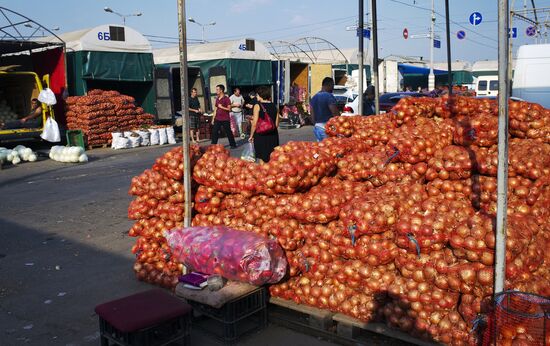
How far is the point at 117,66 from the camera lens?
19.7 meters

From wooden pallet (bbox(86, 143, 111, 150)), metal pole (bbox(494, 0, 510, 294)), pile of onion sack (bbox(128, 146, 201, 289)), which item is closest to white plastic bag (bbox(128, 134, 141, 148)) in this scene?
wooden pallet (bbox(86, 143, 111, 150))

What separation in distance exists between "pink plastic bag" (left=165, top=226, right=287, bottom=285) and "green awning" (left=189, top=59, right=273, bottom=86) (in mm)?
19613

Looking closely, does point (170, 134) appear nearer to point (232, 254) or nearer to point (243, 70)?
point (243, 70)

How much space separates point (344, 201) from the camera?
4.89m

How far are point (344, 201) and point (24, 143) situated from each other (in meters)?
16.9

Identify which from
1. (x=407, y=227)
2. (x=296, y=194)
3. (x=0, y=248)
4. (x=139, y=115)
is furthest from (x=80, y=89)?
(x=407, y=227)

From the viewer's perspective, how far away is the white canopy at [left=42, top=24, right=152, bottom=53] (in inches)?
731

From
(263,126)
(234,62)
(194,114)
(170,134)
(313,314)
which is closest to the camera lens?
(313,314)

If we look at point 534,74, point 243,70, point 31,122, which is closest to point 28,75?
point 31,122

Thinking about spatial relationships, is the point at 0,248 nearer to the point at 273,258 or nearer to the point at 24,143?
the point at 273,258

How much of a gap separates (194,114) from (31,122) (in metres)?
5.57

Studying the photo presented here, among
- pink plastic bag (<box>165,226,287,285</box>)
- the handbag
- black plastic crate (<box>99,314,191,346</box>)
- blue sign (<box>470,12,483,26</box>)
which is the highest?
blue sign (<box>470,12,483,26</box>)

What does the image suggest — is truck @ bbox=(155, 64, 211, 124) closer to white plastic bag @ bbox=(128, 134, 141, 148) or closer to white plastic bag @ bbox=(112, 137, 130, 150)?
white plastic bag @ bbox=(128, 134, 141, 148)

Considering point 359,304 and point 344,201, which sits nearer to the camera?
point 359,304
